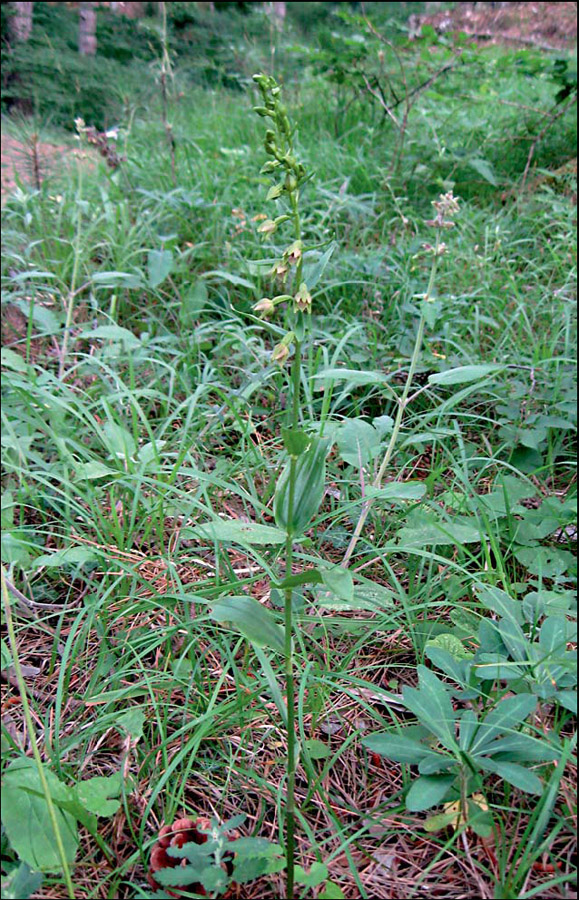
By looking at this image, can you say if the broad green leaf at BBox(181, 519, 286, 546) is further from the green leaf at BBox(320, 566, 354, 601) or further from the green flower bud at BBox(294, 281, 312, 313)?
the green flower bud at BBox(294, 281, 312, 313)

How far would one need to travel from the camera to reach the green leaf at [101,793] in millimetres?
994

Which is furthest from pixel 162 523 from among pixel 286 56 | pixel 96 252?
pixel 286 56

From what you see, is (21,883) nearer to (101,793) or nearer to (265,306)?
(101,793)

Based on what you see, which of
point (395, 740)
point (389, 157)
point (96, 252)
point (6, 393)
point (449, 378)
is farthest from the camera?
point (389, 157)

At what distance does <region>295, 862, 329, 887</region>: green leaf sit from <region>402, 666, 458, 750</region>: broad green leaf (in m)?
0.25

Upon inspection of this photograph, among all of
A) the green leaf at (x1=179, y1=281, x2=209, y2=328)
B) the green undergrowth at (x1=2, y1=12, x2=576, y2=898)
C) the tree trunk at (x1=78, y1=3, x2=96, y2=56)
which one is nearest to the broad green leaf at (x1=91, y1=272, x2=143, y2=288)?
the green undergrowth at (x1=2, y1=12, x2=576, y2=898)

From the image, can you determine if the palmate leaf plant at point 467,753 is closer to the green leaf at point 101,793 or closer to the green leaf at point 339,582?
the green leaf at point 339,582

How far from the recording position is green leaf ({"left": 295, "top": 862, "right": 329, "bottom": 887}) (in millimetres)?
897

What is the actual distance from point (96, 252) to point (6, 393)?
1.11m

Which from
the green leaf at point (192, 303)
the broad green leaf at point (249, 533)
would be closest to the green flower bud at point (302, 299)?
the broad green leaf at point (249, 533)

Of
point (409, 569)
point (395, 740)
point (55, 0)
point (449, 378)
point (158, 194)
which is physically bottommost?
point (395, 740)

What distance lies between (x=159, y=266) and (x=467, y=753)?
198 centimetres

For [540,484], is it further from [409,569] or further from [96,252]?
[96,252]

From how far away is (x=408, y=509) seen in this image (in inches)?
58.0
